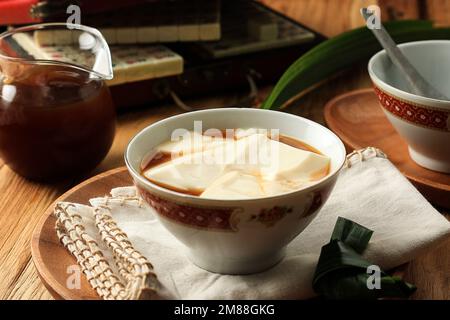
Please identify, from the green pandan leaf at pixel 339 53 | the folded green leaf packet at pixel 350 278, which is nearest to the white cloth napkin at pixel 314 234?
the folded green leaf packet at pixel 350 278

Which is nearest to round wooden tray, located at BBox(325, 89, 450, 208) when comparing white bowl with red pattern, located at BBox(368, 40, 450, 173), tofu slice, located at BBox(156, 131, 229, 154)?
white bowl with red pattern, located at BBox(368, 40, 450, 173)

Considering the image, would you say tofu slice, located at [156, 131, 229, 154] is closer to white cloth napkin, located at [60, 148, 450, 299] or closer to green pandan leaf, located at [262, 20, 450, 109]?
white cloth napkin, located at [60, 148, 450, 299]

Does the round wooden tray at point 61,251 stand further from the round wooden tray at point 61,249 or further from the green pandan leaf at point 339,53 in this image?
the green pandan leaf at point 339,53

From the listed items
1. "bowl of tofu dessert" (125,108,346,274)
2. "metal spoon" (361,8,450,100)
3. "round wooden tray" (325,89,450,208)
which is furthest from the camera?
"metal spoon" (361,8,450,100)

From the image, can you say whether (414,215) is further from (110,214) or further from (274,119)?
(110,214)

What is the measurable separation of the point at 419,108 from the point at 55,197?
515 mm

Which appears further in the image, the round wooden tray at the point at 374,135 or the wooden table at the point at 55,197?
the round wooden tray at the point at 374,135

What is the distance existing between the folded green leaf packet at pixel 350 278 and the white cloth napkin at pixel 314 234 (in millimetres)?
19

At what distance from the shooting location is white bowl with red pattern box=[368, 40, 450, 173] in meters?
0.99

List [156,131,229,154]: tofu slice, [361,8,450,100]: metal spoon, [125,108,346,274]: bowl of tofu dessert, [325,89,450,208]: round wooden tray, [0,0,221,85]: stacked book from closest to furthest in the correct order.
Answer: [125,108,346,274]: bowl of tofu dessert → [156,131,229,154]: tofu slice → [325,89,450,208]: round wooden tray → [361,8,450,100]: metal spoon → [0,0,221,85]: stacked book

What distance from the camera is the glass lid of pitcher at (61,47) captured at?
1.02 metres

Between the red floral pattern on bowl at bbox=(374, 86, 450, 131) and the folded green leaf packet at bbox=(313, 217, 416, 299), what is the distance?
30cm

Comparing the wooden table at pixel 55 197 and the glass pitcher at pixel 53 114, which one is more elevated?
the glass pitcher at pixel 53 114
